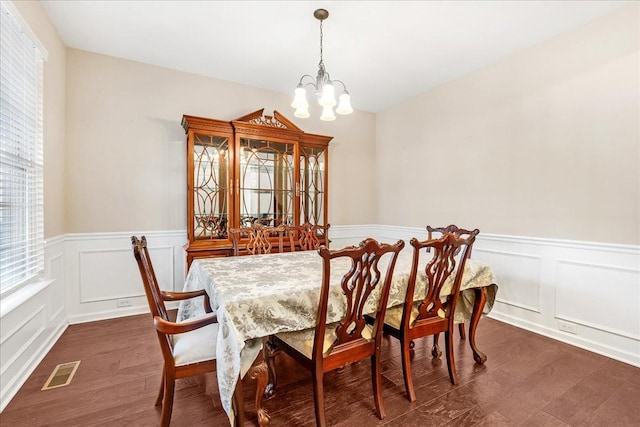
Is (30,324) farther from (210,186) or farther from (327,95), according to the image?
(327,95)

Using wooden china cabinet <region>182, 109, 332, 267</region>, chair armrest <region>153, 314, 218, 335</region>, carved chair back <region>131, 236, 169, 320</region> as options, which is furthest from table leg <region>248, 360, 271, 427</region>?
wooden china cabinet <region>182, 109, 332, 267</region>

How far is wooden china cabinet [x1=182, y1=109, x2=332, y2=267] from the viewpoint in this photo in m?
3.17

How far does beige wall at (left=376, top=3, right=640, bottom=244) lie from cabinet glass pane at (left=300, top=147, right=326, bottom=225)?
4.21 ft

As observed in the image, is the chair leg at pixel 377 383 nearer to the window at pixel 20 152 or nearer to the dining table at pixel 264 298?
the dining table at pixel 264 298

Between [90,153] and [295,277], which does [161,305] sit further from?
[90,153]

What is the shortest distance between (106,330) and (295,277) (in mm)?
2192

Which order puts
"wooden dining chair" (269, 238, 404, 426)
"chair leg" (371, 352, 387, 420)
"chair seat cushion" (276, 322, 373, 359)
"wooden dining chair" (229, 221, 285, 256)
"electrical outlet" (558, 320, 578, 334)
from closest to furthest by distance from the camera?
"wooden dining chair" (269, 238, 404, 426)
"chair seat cushion" (276, 322, 373, 359)
"chair leg" (371, 352, 387, 420)
"electrical outlet" (558, 320, 578, 334)
"wooden dining chair" (229, 221, 285, 256)

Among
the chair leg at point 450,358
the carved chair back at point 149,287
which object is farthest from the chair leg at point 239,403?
the chair leg at point 450,358

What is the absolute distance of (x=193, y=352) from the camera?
1.47 metres

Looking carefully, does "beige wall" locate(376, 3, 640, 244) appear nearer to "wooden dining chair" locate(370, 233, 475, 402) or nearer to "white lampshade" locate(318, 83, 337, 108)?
"wooden dining chair" locate(370, 233, 475, 402)

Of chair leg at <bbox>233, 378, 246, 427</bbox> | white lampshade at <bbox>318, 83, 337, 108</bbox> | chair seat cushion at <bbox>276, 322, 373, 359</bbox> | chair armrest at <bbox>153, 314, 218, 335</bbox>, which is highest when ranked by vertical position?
white lampshade at <bbox>318, 83, 337, 108</bbox>

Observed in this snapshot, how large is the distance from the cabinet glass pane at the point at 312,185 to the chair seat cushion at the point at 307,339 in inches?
86.7

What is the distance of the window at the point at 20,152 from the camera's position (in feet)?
6.05

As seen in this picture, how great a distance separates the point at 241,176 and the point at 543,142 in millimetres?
3004
